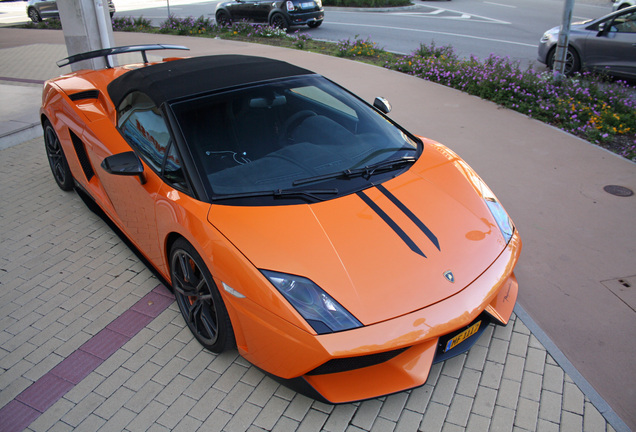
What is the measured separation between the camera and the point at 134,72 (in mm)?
4035

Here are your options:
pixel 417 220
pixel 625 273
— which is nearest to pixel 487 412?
pixel 417 220

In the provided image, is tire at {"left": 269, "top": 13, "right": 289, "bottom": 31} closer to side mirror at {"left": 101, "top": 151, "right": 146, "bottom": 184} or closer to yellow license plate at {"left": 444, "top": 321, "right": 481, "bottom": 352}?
side mirror at {"left": 101, "top": 151, "right": 146, "bottom": 184}

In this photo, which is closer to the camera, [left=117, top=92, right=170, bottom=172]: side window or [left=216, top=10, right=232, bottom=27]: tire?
[left=117, top=92, right=170, bottom=172]: side window

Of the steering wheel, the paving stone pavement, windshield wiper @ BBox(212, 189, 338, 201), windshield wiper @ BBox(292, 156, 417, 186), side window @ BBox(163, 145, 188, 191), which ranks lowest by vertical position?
the paving stone pavement

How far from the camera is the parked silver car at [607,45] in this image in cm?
864

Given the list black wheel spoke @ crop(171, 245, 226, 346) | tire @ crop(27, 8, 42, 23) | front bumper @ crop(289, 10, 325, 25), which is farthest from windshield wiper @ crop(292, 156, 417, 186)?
tire @ crop(27, 8, 42, 23)

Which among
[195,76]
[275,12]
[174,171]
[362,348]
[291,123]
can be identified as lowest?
[362,348]

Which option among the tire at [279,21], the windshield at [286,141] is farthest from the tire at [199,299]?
the tire at [279,21]

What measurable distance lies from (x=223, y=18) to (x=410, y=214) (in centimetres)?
1491

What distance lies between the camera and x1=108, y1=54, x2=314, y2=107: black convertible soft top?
3428mm

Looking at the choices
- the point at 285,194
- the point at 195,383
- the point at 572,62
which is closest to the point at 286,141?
the point at 285,194

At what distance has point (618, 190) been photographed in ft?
16.7

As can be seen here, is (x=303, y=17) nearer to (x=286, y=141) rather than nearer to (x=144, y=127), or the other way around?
(x=144, y=127)

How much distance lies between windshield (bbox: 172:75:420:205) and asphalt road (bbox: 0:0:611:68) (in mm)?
8311
